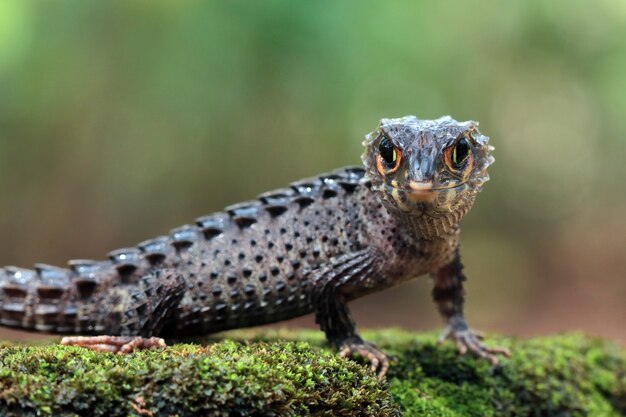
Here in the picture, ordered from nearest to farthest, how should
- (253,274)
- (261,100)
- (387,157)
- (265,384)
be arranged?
(265,384), (387,157), (253,274), (261,100)

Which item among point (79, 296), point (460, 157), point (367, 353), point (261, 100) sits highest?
point (261, 100)

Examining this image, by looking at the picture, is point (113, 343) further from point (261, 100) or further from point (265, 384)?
point (261, 100)

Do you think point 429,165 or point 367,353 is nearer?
point 429,165

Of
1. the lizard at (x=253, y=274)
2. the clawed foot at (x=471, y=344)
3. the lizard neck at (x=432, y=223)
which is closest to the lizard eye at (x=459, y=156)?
the lizard neck at (x=432, y=223)

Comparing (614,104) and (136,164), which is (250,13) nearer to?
(136,164)

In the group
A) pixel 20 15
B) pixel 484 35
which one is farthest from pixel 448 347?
pixel 20 15

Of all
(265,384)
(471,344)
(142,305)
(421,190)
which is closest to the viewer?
(265,384)

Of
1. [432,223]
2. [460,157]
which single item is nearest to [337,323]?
[432,223]
